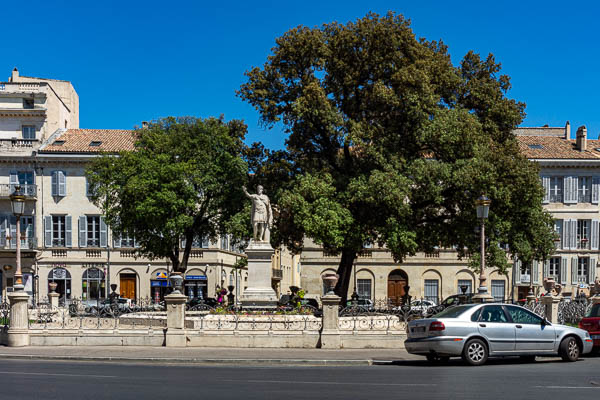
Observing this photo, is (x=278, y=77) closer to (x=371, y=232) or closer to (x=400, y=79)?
(x=400, y=79)

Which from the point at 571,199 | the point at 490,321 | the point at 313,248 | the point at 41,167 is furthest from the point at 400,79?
the point at 41,167

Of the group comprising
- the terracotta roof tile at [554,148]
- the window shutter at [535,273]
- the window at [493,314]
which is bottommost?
the window shutter at [535,273]

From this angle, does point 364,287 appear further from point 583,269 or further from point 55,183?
point 55,183

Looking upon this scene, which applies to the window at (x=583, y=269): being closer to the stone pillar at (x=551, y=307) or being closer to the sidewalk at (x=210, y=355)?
the stone pillar at (x=551, y=307)

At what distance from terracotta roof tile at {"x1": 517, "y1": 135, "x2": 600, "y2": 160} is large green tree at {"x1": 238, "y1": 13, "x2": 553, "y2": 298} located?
67.9ft

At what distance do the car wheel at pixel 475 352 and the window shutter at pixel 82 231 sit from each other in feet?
→ 138

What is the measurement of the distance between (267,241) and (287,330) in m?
5.93

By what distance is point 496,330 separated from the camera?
15.8 meters

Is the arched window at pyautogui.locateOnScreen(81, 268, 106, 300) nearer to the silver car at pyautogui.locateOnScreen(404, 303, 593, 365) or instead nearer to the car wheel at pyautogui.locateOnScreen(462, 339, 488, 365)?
the silver car at pyautogui.locateOnScreen(404, 303, 593, 365)

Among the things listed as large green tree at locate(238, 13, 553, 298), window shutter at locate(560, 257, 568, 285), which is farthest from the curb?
window shutter at locate(560, 257, 568, 285)

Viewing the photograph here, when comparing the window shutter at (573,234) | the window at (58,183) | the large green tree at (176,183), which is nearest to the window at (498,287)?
the window shutter at (573,234)

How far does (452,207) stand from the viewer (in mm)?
31781

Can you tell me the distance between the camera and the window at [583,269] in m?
53.5

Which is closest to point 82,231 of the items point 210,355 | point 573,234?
point 573,234
